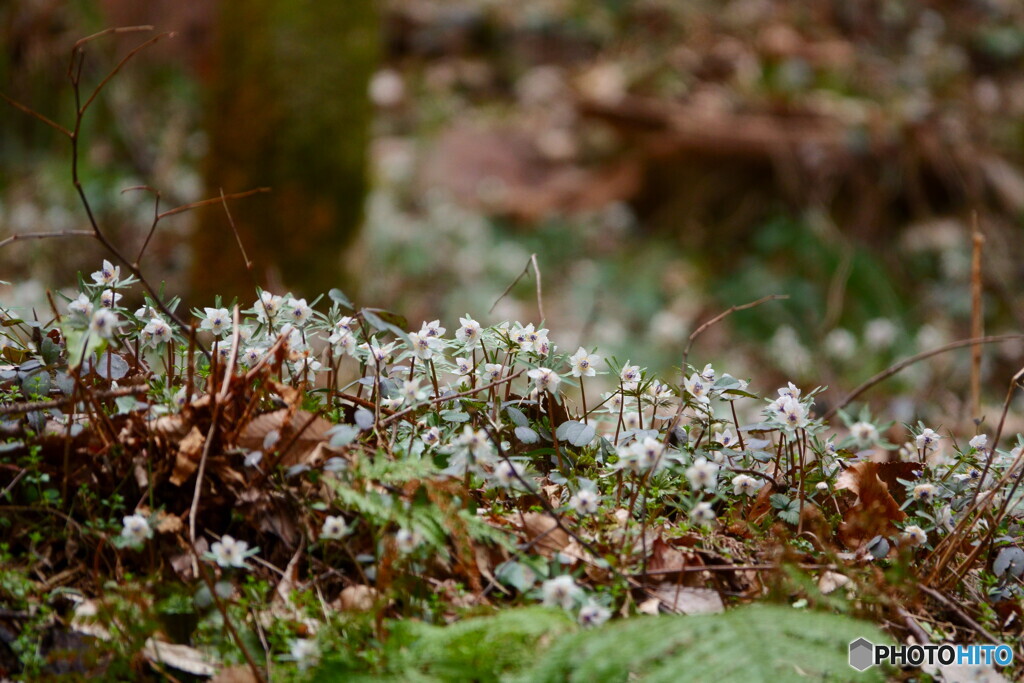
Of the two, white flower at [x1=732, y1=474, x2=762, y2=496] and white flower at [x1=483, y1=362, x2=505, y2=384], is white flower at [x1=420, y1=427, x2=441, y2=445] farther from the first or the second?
white flower at [x1=732, y1=474, x2=762, y2=496]

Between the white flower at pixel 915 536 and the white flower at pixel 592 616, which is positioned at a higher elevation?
the white flower at pixel 915 536

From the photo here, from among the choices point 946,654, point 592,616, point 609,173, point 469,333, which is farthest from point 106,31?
point 609,173

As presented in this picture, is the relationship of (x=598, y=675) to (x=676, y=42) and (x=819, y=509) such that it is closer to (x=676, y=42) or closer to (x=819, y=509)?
(x=819, y=509)

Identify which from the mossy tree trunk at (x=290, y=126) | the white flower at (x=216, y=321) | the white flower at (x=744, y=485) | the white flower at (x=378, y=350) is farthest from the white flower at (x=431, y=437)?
the mossy tree trunk at (x=290, y=126)

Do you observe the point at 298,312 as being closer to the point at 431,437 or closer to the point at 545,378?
the point at 431,437

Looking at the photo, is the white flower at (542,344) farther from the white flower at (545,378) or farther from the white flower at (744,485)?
the white flower at (744,485)

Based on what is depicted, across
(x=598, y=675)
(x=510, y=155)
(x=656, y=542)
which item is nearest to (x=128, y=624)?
(x=598, y=675)

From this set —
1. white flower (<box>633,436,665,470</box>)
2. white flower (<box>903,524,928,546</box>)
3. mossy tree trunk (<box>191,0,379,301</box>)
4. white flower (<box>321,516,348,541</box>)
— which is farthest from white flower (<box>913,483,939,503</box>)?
mossy tree trunk (<box>191,0,379,301</box>)
